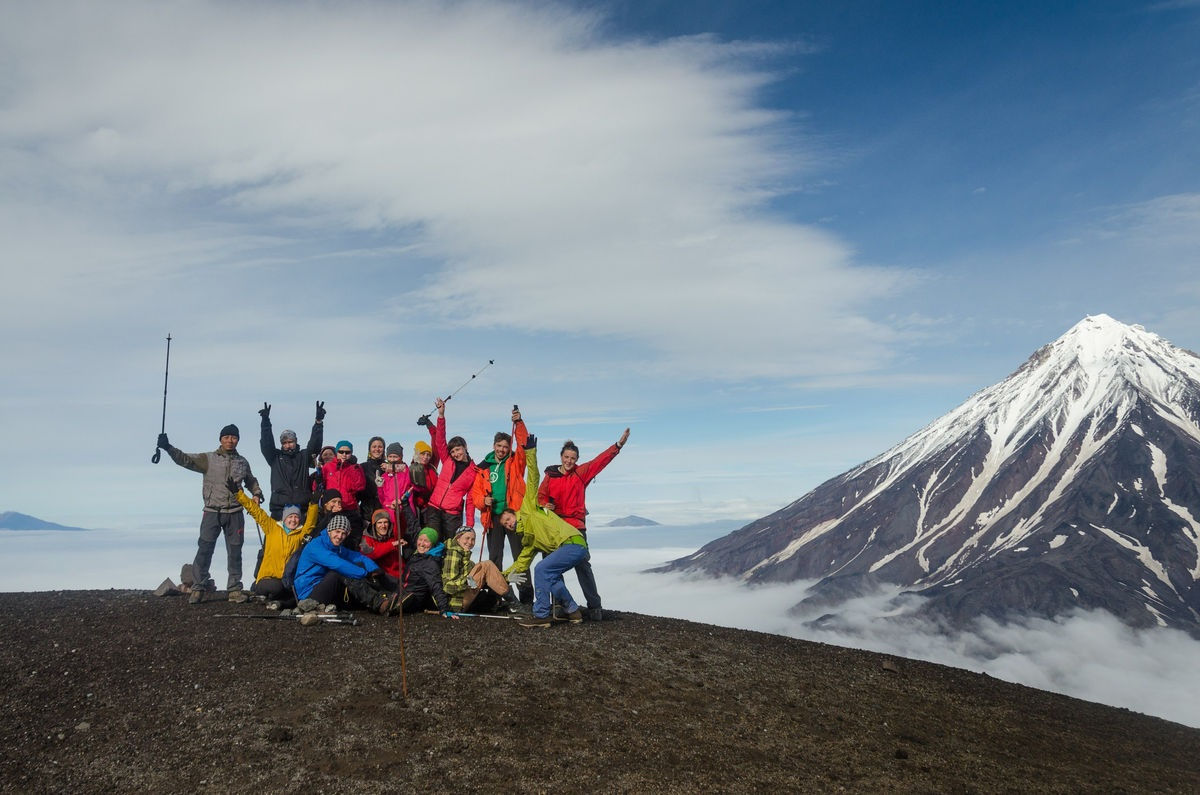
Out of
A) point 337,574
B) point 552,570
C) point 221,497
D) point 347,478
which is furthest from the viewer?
point 347,478

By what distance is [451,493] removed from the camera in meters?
15.7

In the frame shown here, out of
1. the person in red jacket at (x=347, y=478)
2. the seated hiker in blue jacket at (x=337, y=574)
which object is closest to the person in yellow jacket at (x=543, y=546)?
the seated hiker in blue jacket at (x=337, y=574)

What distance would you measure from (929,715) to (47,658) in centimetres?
1221

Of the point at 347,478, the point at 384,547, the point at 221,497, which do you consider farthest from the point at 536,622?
the point at 221,497

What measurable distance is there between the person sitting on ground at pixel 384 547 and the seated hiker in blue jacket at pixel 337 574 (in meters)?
0.28

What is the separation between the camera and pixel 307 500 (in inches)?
644

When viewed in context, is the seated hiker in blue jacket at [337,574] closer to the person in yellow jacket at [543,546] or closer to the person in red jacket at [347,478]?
the person in red jacket at [347,478]

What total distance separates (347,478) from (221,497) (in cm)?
223

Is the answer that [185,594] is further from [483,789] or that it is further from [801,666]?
[801,666]

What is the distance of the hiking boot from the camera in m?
14.0

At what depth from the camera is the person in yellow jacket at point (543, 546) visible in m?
13.8

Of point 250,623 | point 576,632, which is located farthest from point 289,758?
point 576,632

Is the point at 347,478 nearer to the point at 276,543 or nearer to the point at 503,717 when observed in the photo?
the point at 276,543

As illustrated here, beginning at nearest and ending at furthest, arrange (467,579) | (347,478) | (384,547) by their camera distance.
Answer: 1. (467,579)
2. (384,547)
3. (347,478)
